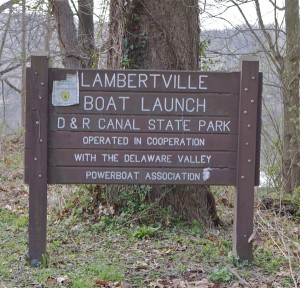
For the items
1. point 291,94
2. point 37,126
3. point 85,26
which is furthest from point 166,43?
point 85,26

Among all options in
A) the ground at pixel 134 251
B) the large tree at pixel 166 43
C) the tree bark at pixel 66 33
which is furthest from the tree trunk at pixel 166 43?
the tree bark at pixel 66 33

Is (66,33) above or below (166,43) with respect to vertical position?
above

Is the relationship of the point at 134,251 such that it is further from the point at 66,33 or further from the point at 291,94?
the point at 66,33

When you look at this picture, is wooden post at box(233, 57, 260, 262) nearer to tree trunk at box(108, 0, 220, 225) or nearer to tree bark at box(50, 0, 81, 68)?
tree trunk at box(108, 0, 220, 225)

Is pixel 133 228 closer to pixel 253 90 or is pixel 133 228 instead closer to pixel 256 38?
pixel 253 90

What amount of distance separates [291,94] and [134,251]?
1133 centimetres

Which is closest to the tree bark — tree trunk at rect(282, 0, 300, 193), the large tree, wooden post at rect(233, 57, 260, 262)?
tree trunk at rect(282, 0, 300, 193)

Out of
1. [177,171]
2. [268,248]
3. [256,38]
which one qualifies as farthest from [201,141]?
[256,38]

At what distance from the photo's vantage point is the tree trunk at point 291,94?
16.4 metres

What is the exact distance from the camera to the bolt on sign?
5.74 metres

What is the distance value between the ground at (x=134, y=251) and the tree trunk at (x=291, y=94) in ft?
25.9

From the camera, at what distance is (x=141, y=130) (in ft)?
19.1

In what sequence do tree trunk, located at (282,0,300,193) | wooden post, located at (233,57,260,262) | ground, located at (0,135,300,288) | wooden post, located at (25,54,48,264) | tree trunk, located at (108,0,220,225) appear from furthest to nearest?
1. tree trunk, located at (282,0,300,193)
2. tree trunk, located at (108,0,220,225)
3. wooden post, located at (233,57,260,262)
4. wooden post, located at (25,54,48,264)
5. ground, located at (0,135,300,288)

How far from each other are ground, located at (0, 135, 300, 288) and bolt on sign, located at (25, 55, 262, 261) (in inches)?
18.5
